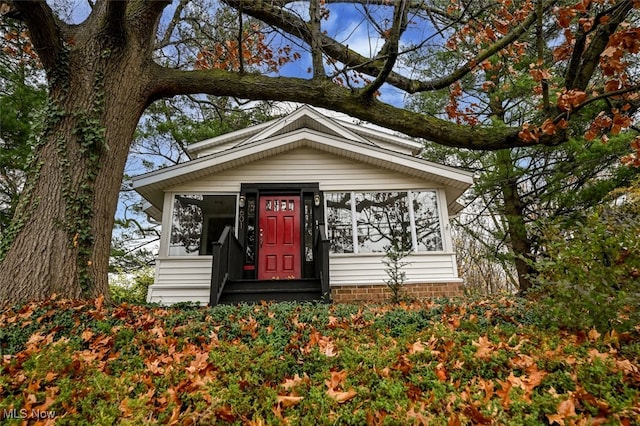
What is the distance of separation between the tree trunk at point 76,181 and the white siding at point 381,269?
4.68 m

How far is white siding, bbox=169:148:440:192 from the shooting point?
332 inches

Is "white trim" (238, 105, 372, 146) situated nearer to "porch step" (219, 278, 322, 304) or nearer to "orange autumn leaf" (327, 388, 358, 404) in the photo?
"porch step" (219, 278, 322, 304)

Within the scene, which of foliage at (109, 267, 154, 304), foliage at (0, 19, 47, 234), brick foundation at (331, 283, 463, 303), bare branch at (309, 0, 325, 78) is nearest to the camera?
bare branch at (309, 0, 325, 78)

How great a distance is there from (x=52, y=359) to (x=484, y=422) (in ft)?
9.24

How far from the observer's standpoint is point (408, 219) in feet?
27.5

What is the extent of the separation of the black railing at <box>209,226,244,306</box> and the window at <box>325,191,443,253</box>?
223 centimetres

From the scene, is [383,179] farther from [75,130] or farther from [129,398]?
[129,398]

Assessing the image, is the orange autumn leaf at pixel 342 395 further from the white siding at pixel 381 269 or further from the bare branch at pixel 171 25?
the bare branch at pixel 171 25

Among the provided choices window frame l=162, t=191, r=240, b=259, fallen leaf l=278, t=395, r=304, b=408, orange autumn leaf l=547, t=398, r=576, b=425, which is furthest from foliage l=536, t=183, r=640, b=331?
window frame l=162, t=191, r=240, b=259

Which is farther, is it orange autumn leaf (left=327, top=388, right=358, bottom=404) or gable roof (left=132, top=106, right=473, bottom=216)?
gable roof (left=132, top=106, right=473, bottom=216)

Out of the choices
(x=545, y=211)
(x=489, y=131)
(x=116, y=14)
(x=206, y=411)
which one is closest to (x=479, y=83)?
(x=545, y=211)

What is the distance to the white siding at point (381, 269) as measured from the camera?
25.9 feet

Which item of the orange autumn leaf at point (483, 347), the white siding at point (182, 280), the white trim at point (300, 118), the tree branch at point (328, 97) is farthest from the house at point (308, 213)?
the orange autumn leaf at point (483, 347)

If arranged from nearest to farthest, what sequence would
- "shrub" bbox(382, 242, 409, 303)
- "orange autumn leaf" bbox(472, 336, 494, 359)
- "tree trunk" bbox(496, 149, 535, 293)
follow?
"orange autumn leaf" bbox(472, 336, 494, 359) → "shrub" bbox(382, 242, 409, 303) → "tree trunk" bbox(496, 149, 535, 293)
